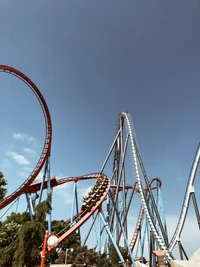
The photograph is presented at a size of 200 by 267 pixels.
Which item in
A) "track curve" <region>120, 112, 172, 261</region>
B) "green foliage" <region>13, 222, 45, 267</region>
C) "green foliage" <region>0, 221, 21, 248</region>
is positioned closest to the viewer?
"green foliage" <region>13, 222, 45, 267</region>

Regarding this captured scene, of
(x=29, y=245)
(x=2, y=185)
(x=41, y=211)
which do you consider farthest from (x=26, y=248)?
(x=2, y=185)

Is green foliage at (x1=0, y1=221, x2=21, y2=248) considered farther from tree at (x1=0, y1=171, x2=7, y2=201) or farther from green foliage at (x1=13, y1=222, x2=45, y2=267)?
green foliage at (x1=13, y1=222, x2=45, y2=267)

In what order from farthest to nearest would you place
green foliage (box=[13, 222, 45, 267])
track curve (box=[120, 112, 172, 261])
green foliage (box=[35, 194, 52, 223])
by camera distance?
track curve (box=[120, 112, 172, 261]) → green foliage (box=[35, 194, 52, 223]) → green foliage (box=[13, 222, 45, 267])

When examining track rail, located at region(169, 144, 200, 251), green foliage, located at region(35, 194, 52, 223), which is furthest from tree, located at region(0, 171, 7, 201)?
A: track rail, located at region(169, 144, 200, 251)

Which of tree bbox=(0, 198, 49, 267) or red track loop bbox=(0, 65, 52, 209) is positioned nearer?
tree bbox=(0, 198, 49, 267)

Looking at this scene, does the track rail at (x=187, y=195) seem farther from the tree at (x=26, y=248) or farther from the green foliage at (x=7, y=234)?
the green foliage at (x=7, y=234)

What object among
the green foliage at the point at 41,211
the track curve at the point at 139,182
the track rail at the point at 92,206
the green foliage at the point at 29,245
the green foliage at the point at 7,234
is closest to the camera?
the green foliage at the point at 29,245

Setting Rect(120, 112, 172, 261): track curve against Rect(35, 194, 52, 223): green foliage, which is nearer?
Rect(35, 194, 52, 223): green foliage

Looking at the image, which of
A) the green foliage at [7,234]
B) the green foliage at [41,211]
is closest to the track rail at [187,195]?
the green foliage at [41,211]

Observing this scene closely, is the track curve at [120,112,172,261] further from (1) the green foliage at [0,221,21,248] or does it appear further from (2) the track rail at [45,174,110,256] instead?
(1) the green foliage at [0,221,21,248]

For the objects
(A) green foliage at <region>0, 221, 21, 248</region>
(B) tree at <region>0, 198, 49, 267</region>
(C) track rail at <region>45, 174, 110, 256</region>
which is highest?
(C) track rail at <region>45, 174, 110, 256</region>

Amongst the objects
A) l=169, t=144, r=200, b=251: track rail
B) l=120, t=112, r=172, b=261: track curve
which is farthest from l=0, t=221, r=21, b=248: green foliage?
l=169, t=144, r=200, b=251: track rail

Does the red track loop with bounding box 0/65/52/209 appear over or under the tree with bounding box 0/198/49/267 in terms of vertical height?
over

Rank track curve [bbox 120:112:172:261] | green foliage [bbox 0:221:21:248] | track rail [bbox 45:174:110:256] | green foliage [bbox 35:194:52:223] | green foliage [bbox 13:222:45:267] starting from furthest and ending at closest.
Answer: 1. green foliage [bbox 0:221:21:248]
2. track rail [bbox 45:174:110:256]
3. track curve [bbox 120:112:172:261]
4. green foliage [bbox 35:194:52:223]
5. green foliage [bbox 13:222:45:267]
